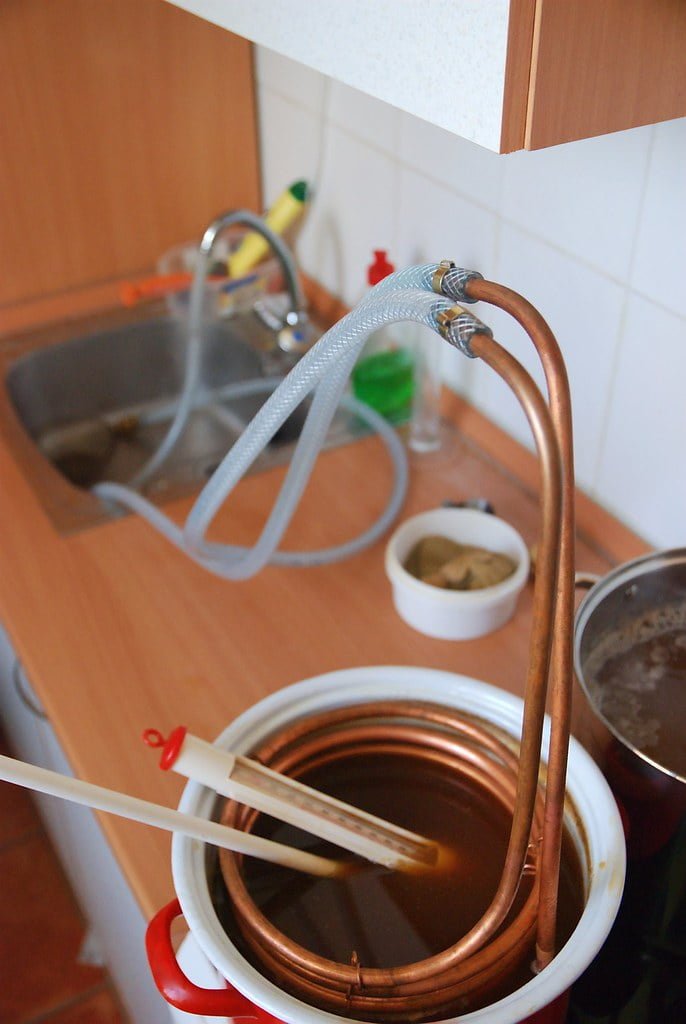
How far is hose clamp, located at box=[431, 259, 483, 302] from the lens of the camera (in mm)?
570

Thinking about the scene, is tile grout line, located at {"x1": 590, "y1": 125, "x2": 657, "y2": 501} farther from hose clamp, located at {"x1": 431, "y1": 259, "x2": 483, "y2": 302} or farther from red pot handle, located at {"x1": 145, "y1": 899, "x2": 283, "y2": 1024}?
red pot handle, located at {"x1": 145, "y1": 899, "x2": 283, "y2": 1024}

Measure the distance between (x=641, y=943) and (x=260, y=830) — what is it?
0.30 meters

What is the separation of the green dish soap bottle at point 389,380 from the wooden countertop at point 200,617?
4.1 inches

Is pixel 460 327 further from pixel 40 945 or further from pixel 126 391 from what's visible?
pixel 40 945

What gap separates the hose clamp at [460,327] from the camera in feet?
1.75

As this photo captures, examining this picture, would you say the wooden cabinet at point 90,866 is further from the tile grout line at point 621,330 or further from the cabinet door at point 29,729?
the tile grout line at point 621,330

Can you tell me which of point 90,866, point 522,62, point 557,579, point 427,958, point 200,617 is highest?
point 522,62

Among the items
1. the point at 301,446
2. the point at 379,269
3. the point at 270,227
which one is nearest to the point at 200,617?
the point at 301,446

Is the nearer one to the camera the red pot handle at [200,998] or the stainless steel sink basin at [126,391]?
the red pot handle at [200,998]

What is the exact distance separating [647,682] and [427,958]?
29 centimetres

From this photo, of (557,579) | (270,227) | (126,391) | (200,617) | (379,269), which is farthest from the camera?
(126,391)

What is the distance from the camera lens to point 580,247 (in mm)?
955

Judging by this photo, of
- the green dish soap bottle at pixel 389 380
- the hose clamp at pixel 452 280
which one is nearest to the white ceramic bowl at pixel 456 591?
the green dish soap bottle at pixel 389 380

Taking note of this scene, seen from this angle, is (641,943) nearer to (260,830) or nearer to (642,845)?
(642,845)
